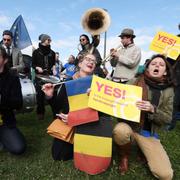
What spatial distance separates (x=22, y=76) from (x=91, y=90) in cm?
285

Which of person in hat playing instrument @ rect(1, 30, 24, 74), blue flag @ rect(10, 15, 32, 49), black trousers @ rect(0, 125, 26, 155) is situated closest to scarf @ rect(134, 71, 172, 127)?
black trousers @ rect(0, 125, 26, 155)

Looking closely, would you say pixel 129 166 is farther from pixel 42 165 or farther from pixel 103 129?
pixel 42 165

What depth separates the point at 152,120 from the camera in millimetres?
4078

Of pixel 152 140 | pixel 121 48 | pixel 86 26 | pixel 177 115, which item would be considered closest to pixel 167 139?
pixel 177 115

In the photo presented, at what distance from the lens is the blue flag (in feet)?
31.6

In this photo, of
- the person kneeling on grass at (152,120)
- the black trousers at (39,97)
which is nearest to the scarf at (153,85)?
the person kneeling on grass at (152,120)

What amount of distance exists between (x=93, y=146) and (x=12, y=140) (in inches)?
46.0

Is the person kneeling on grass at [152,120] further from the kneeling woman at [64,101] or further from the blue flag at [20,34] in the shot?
the blue flag at [20,34]

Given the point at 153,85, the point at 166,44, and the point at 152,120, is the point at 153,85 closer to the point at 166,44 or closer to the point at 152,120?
the point at 152,120

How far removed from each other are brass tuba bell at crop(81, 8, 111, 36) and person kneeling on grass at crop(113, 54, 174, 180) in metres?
2.46

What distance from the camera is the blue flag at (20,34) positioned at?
9.63 metres

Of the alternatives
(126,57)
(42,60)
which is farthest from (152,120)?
(42,60)

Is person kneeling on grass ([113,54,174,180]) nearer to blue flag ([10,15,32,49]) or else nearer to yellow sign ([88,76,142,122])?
yellow sign ([88,76,142,122])

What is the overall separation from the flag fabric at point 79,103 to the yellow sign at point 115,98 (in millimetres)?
177
